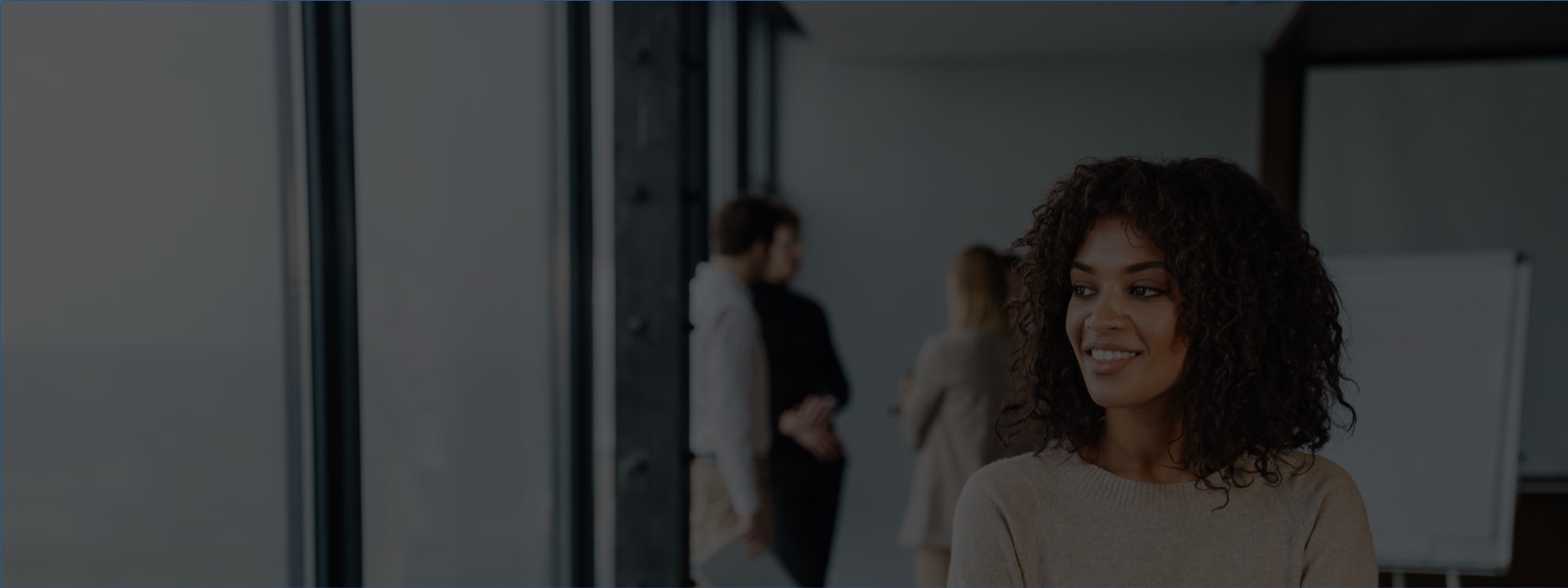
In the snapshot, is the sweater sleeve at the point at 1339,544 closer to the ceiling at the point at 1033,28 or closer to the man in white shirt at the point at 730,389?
the man in white shirt at the point at 730,389

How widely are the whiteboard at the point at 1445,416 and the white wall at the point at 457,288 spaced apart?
6.74ft

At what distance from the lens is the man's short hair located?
9.78 ft

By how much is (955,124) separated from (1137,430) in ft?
14.3

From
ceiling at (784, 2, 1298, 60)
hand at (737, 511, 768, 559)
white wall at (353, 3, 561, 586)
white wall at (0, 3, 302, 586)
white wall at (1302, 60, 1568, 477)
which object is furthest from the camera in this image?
white wall at (1302, 60, 1568, 477)

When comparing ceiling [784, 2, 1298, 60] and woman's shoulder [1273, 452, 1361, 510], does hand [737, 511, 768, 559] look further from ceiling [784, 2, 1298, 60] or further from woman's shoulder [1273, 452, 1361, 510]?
ceiling [784, 2, 1298, 60]

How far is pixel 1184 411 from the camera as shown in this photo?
1212 millimetres

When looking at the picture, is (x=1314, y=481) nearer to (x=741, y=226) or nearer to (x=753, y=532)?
(x=753, y=532)

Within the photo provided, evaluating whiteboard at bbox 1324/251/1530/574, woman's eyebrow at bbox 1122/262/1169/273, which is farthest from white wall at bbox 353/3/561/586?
whiteboard at bbox 1324/251/1530/574

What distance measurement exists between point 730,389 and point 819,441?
1.70ft

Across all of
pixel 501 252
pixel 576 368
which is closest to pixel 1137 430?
pixel 501 252

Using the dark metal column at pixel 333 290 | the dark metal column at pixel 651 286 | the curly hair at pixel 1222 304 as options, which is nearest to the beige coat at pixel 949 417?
the dark metal column at pixel 651 286

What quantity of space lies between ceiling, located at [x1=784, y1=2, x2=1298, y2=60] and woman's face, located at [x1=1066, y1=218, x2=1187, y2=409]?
127 inches

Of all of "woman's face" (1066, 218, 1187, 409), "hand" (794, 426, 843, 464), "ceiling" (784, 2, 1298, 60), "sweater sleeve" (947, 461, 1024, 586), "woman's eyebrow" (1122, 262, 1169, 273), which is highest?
"ceiling" (784, 2, 1298, 60)

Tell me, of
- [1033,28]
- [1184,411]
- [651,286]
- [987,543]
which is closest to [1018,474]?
[987,543]
